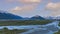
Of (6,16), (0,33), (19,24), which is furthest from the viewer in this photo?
(6,16)

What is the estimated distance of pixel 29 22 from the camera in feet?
39.0

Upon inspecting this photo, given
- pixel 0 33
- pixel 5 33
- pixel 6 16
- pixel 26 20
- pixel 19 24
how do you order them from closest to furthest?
pixel 5 33, pixel 0 33, pixel 19 24, pixel 26 20, pixel 6 16

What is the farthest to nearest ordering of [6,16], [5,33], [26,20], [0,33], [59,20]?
[6,16]
[59,20]
[26,20]
[0,33]
[5,33]

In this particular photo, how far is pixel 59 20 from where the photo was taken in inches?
527

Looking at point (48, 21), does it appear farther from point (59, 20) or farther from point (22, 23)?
point (22, 23)

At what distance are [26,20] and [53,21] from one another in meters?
2.39

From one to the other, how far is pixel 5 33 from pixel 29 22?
4661 millimetres

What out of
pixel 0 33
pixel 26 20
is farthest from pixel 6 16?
pixel 0 33

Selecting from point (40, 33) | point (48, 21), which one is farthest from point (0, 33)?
point (48, 21)

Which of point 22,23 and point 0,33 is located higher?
point 22,23

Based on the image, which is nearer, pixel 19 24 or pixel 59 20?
pixel 19 24

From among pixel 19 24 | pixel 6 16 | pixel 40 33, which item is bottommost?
pixel 40 33

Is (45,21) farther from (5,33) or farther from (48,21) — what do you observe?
(5,33)

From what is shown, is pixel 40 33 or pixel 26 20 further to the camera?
pixel 26 20
